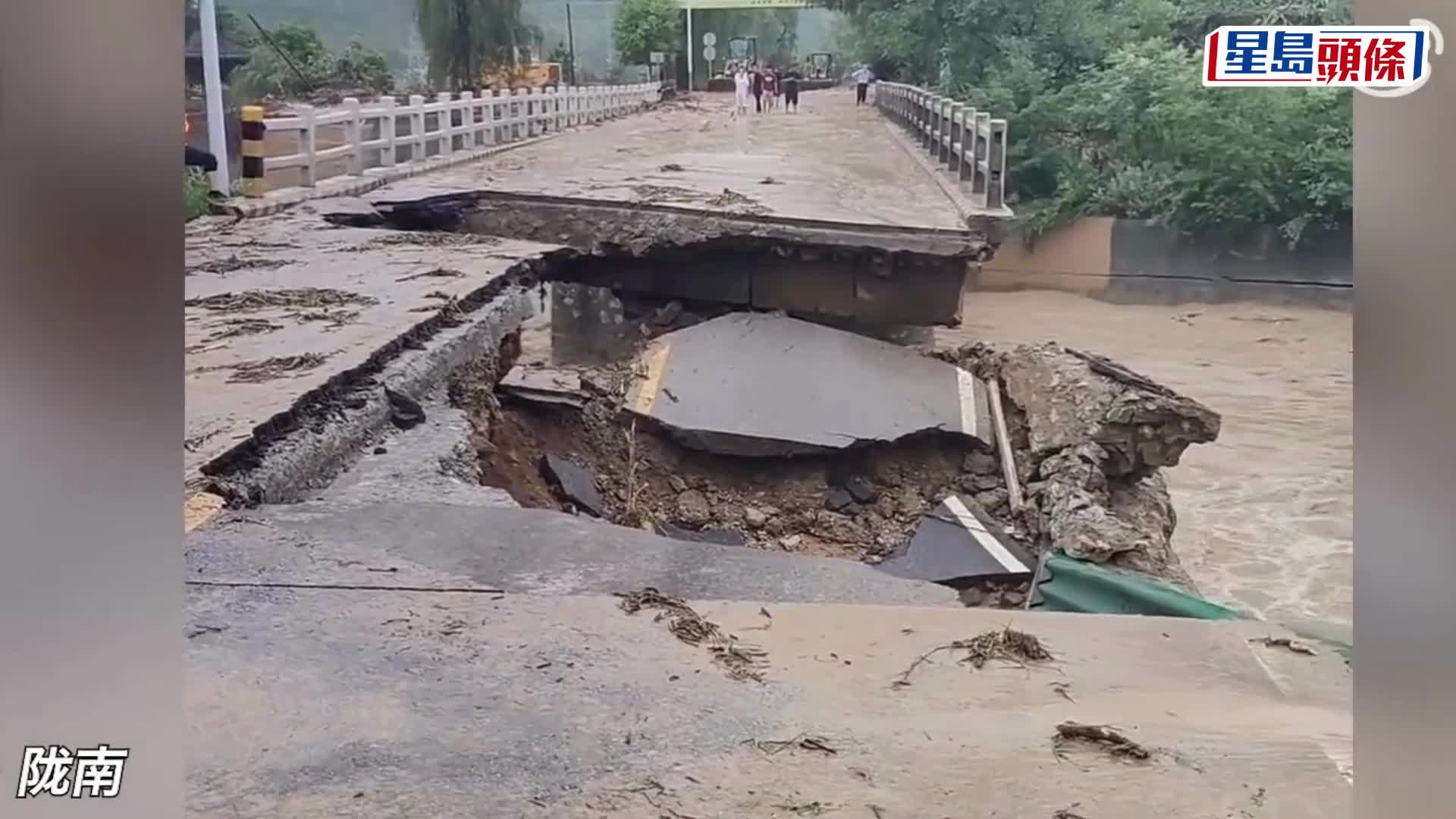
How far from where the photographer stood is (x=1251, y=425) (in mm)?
1940

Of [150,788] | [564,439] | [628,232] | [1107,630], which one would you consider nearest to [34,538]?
[150,788]

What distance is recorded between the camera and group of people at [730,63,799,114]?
1987mm

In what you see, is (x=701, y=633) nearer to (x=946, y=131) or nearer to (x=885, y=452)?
(x=885, y=452)

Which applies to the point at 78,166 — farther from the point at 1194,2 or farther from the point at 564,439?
the point at 1194,2

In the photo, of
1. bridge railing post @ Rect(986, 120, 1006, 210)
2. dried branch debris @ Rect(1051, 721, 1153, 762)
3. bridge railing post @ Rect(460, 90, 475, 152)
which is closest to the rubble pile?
bridge railing post @ Rect(986, 120, 1006, 210)

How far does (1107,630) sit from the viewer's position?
78.7 inches

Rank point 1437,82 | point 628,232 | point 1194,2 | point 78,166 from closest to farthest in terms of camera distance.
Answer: point 1437,82, point 1194,2, point 78,166, point 628,232

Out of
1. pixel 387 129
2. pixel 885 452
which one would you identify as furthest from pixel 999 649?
pixel 387 129

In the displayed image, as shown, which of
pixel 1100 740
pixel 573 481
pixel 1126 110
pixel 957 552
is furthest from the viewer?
pixel 573 481

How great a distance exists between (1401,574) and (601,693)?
3.49 feet

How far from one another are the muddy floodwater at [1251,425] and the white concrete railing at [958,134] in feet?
0.57

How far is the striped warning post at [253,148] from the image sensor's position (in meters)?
2.10

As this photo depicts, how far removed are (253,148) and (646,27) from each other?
2.22ft

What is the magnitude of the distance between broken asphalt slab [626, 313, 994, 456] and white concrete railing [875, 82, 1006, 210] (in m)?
0.29
